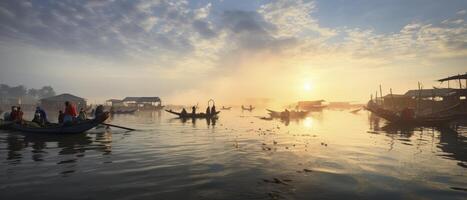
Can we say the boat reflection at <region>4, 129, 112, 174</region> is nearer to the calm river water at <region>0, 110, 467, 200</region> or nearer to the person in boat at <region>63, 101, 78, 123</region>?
the calm river water at <region>0, 110, 467, 200</region>

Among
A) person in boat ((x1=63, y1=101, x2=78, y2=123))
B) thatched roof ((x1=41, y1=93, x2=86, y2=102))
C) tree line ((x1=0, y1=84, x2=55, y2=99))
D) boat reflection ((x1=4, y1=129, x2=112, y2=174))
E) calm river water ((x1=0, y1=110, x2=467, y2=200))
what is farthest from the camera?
tree line ((x1=0, y1=84, x2=55, y2=99))

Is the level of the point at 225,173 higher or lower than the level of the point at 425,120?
lower

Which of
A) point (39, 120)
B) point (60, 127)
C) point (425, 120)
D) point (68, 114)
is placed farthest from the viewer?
point (425, 120)

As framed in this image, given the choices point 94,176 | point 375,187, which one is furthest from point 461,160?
point 94,176

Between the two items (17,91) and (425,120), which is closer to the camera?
(425,120)

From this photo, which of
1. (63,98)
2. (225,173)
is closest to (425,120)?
(225,173)

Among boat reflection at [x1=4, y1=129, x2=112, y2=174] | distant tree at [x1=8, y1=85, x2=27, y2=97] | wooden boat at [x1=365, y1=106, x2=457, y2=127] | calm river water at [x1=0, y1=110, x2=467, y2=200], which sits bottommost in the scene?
calm river water at [x1=0, y1=110, x2=467, y2=200]

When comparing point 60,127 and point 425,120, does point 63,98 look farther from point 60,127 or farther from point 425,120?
point 425,120

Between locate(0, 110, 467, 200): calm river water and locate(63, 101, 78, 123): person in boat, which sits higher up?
locate(63, 101, 78, 123): person in boat

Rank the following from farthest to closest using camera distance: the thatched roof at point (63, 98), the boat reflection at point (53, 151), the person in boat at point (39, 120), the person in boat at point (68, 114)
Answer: the thatched roof at point (63, 98) < the person in boat at point (39, 120) < the person in boat at point (68, 114) < the boat reflection at point (53, 151)

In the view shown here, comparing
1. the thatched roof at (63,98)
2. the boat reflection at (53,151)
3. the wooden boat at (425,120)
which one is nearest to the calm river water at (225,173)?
the boat reflection at (53,151)

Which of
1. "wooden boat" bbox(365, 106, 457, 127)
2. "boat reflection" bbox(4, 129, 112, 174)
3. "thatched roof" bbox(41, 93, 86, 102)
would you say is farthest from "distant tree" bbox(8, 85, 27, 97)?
"wooden boat" bbox(365, 106, 457, 127)

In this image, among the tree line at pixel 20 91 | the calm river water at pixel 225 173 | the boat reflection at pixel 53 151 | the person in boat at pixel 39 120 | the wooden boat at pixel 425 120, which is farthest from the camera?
the tree line at pixel 20 91

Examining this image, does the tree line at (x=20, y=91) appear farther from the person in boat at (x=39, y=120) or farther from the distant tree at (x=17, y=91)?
the person in boat at (x=39, y=120)
